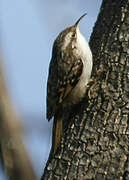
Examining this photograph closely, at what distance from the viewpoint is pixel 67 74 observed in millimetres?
3748

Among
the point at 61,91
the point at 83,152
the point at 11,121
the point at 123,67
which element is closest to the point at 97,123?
the point at 83,152

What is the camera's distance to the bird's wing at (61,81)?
3.63 metres

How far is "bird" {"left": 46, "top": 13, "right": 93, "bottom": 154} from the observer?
3.57 metres

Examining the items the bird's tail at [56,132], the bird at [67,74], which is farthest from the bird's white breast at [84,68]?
the bird's tail at [56,132]

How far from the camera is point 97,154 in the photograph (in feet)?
9.89

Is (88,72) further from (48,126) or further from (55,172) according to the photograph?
(55,172)

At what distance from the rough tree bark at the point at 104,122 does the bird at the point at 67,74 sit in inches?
5.6

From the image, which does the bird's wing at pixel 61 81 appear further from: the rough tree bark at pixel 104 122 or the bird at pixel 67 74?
the rough tree bark at pixel 104 122

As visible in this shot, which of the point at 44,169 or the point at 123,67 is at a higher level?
the point at 123,67

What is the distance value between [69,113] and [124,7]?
786 mm


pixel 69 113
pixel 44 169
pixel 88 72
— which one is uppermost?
pixel 88 72

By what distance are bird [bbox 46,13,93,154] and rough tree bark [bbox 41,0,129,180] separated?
14cm

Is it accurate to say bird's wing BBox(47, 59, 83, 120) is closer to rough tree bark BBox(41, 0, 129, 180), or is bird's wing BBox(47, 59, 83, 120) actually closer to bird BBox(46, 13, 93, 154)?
bird BBox(46, 13, 93, 154)

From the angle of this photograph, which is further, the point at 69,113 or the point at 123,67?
the point at 69,113
